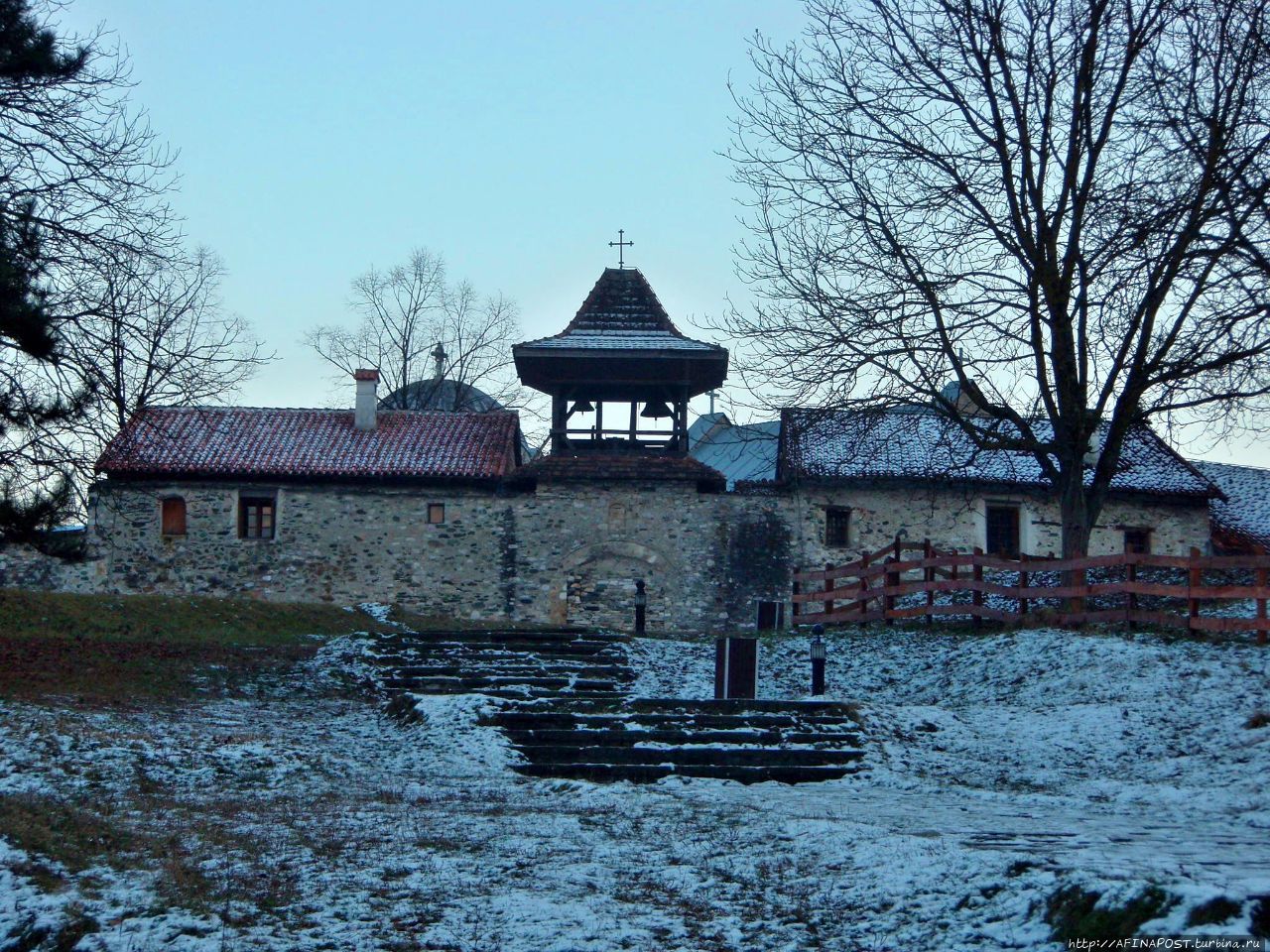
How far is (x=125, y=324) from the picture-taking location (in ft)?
40.5

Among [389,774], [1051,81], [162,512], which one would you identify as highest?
[1051,81]

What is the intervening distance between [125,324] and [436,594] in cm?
1430

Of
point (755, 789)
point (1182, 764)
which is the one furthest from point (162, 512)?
point (1182, 764)

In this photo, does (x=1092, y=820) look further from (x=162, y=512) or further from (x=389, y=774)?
(x=162, y=512)

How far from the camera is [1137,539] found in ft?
91.4

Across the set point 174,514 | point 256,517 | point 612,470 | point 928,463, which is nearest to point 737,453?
point 612,470

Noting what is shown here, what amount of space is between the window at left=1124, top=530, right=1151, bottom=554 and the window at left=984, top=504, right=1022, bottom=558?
2.50 metres

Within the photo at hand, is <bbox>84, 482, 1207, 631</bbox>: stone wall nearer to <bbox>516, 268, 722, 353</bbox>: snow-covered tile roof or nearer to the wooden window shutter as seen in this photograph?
the wooden window shutter

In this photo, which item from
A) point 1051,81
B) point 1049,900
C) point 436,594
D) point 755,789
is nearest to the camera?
point 1049,900

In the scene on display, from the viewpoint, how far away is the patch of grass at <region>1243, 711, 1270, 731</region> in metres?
9.81

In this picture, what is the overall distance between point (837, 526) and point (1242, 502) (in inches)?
469

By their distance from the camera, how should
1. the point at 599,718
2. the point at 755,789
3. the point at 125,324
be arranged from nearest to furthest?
1. the point at 755,789
2. the point at 599,718
3. the point at 125,324

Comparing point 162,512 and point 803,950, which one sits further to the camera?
point 162,512

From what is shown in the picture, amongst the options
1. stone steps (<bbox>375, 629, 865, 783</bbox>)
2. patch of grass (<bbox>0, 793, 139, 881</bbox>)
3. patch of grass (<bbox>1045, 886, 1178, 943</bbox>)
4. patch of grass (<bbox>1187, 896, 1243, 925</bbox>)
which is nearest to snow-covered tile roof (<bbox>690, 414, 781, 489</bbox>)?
stone steps (<bbox>375, 629, 865, 783</bbox>)
